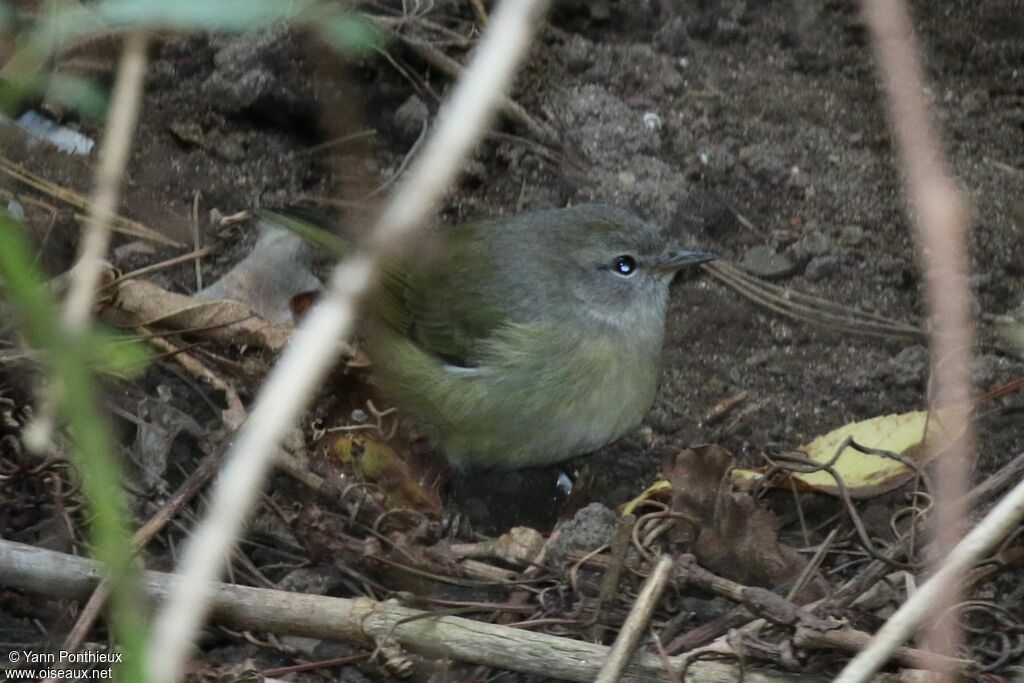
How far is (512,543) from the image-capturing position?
4336mm

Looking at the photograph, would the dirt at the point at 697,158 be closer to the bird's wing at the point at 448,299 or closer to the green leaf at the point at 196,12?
the bird's wing at the point at 448,299

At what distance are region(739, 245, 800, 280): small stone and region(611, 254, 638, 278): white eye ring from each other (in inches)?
27.5

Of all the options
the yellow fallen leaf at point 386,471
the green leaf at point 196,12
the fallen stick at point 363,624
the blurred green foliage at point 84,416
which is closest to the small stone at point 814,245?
the yellow fallen leaf at point 386,471

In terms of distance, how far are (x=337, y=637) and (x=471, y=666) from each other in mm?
384

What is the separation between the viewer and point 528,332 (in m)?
4.88

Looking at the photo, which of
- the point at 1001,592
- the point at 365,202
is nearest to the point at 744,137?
the point at 1001,592

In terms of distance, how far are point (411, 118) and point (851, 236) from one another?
2.05 meters

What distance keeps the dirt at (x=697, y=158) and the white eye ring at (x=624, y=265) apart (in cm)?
45

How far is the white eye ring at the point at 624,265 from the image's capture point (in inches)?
198

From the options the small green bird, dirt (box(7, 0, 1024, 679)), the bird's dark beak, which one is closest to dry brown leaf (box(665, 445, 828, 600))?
the small green bird

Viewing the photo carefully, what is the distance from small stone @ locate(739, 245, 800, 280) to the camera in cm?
547

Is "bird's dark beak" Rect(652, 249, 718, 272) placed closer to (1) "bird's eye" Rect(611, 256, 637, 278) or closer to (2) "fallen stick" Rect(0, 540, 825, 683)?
(1) "bird's eye" Rect(611, 256, 637, 278)

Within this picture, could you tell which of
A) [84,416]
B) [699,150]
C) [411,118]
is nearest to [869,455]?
[699,150]

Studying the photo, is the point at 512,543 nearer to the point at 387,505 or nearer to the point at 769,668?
the point at 387,505
